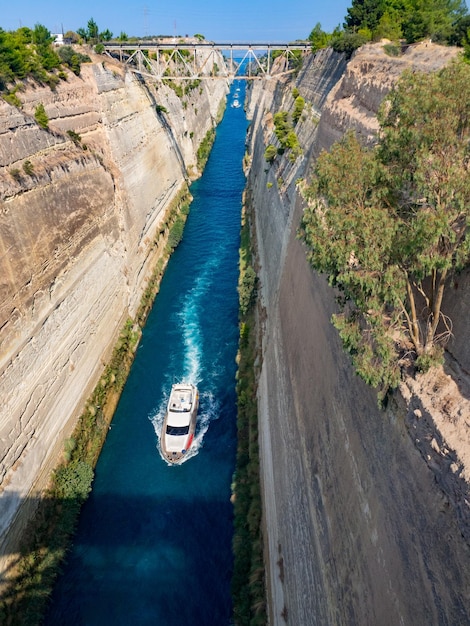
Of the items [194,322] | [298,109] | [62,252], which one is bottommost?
[194,322]

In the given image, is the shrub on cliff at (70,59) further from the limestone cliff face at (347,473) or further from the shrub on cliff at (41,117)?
the limestone cliff face at (347,473)

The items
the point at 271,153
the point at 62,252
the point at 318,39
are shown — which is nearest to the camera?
the point at 62,252

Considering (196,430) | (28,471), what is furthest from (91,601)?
(196,430)

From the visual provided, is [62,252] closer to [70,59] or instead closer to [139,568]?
[139,568]

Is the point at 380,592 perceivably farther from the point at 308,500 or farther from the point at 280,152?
the point at 280,152

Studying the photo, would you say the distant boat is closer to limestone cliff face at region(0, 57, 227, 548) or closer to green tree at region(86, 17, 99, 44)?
limestone cliff face at region(0, 57, 227, 548)

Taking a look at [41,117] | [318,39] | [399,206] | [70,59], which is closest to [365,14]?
[318,39]
